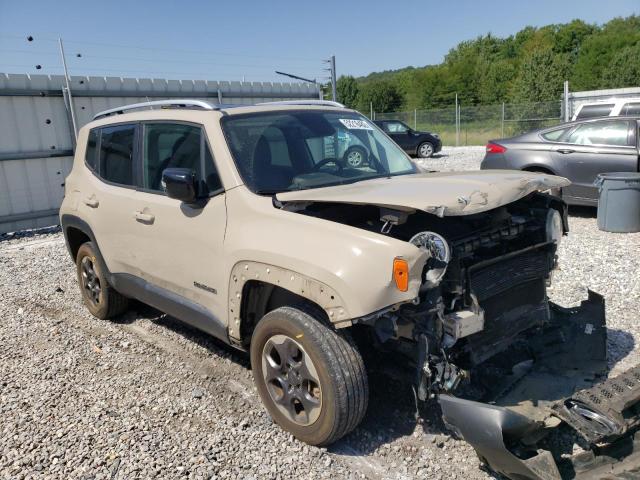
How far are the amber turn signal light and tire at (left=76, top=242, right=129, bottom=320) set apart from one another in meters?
3.34

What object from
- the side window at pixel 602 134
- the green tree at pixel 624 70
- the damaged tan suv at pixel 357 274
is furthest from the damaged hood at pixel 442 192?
the green tree at pixel 624 70

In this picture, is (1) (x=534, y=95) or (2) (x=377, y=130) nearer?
(2) (x=377, y=130)

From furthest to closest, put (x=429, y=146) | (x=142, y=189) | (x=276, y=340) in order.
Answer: (x=429, y=146), (x=142, y=189), (x=276, y=340)

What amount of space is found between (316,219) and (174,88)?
10678 mm

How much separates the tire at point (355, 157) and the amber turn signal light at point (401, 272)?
1557 mm

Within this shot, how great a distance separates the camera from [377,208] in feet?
11.2

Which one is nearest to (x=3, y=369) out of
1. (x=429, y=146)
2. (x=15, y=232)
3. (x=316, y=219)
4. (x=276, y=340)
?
(x=276, y=340)

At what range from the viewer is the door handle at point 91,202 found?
487 centimetres

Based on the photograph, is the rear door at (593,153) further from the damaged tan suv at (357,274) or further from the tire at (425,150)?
the tire at (425,150)

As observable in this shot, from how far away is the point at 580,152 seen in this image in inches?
345

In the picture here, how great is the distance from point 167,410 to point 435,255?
217cm

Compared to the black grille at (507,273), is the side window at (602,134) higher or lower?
higher

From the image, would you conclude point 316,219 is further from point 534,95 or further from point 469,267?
point 534,95

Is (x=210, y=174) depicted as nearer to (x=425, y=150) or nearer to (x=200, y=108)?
(x=200, y=108)
